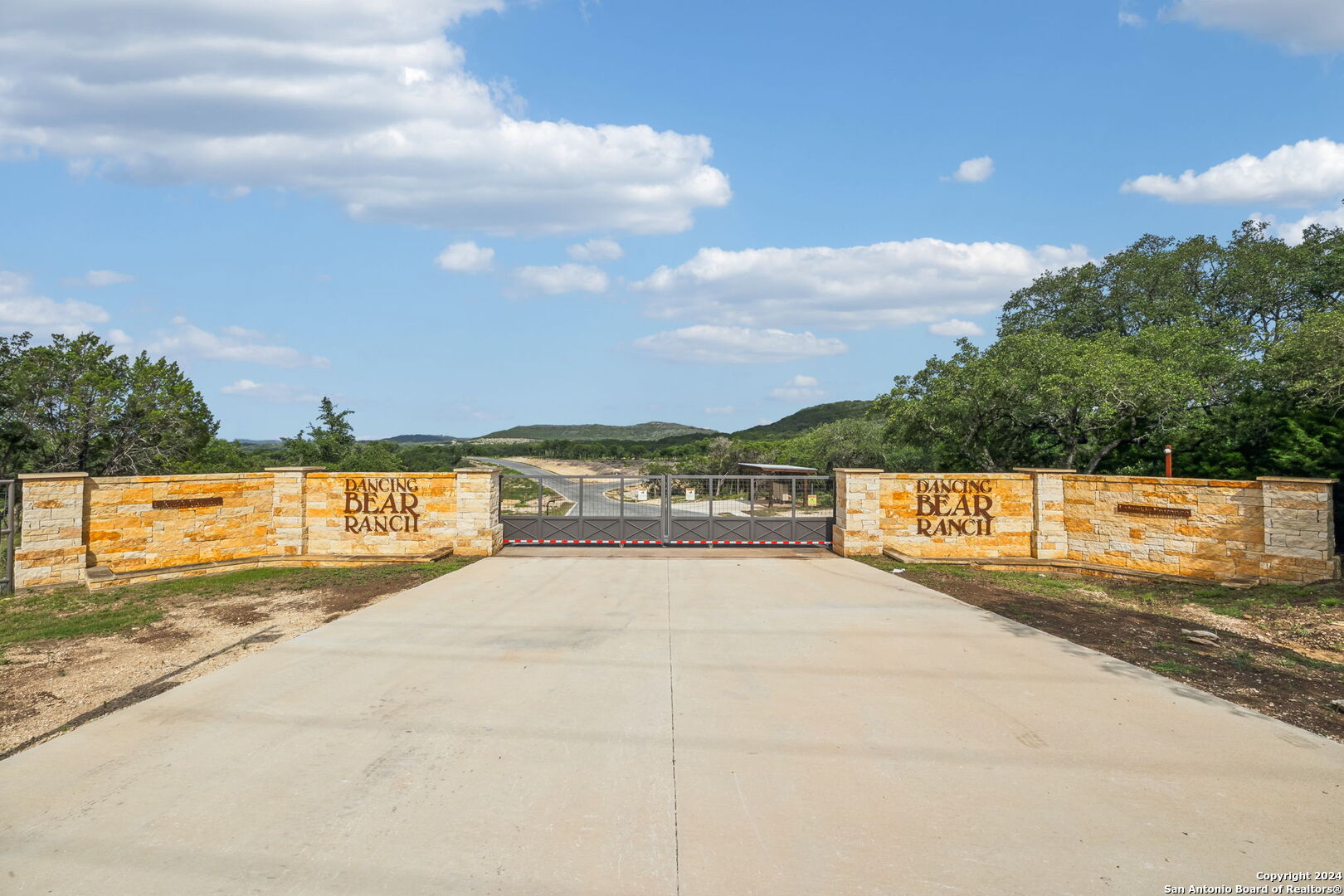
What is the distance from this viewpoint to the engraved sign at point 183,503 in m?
13.3

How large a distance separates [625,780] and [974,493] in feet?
43.5

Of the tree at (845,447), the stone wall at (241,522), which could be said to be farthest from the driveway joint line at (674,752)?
the tree at (845,447)

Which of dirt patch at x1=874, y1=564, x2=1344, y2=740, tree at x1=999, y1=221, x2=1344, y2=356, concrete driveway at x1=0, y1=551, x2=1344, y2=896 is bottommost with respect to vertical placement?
dirt patch at x1=874, y1=564, x2=1344, y2=740

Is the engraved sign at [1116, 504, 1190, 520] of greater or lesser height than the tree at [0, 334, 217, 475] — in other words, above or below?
below

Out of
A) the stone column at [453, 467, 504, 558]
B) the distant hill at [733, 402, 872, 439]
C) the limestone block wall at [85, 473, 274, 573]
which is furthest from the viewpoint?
the distant hill at [733, 402, 872, 439]

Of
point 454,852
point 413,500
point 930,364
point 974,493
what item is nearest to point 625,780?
point 454,852

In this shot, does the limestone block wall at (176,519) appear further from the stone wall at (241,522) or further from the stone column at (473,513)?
the stone column at (473,513)

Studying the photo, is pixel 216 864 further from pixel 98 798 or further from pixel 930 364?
pixel 930 364

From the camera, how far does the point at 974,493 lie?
1573 centimetres

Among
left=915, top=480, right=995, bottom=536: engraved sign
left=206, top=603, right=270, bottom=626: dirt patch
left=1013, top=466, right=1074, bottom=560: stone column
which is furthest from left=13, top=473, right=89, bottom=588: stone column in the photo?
left=1013, top=466, right=1074, bottom=560: stone column

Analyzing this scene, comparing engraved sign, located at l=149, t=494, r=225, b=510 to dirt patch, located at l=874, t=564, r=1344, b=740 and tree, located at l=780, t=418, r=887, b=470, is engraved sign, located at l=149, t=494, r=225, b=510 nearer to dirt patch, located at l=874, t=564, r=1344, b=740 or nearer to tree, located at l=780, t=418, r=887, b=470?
dirt patch, located at l=874, t=564, r=1344, b=740

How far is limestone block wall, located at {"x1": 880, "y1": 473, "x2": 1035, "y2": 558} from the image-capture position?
15.7 m

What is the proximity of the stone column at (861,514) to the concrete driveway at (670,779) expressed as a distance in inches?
302

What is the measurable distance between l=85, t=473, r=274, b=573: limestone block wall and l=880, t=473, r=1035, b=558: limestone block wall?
13.9 metres
